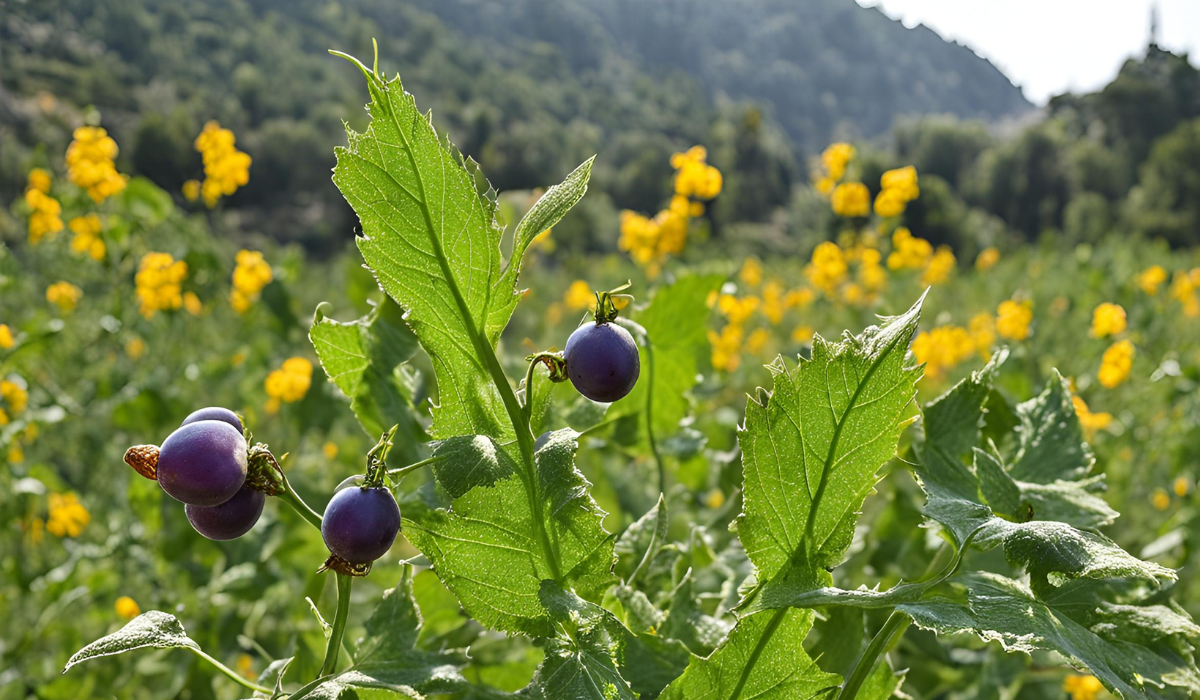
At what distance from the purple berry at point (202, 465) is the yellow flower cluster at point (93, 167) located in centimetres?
349

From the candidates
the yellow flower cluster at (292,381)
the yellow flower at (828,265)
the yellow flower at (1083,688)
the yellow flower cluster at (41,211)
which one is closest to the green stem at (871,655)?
the yellow flower at (1083,688)

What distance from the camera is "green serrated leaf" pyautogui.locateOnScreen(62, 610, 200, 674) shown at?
0.52 metres

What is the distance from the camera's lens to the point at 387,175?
0.55 metres

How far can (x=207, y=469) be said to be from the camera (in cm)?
55

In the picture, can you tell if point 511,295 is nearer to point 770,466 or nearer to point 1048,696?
point 770,466

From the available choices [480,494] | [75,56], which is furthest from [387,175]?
[75,56]

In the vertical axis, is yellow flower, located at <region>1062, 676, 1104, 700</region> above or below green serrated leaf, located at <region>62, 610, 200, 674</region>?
above

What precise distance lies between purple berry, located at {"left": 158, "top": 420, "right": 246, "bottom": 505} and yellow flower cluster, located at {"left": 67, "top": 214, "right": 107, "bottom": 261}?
347 cm

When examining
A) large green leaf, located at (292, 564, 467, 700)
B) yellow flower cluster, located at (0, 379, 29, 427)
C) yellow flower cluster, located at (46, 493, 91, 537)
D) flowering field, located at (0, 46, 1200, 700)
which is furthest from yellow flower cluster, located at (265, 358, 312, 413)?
large green leaf, located at (292, 564, 467, 700)

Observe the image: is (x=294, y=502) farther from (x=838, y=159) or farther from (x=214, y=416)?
(x=838, y=159)

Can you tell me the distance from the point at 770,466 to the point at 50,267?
5.51 m

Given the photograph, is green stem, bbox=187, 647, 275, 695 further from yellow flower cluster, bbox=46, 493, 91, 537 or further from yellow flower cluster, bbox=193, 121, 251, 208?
yellow flower cluster, bbox=193, 121, 251, 208

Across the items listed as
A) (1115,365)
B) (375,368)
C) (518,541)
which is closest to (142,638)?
(518,541)

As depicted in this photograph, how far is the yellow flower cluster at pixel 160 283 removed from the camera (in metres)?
3.34
